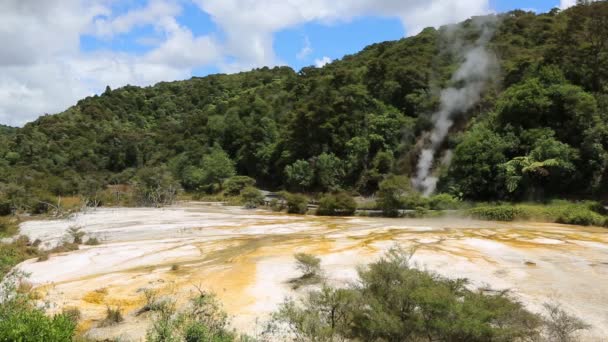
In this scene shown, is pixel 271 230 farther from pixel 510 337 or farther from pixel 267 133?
pixel 267 133

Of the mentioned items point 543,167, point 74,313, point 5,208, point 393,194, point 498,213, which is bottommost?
point 5,208

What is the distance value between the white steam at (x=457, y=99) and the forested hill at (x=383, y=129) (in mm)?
848

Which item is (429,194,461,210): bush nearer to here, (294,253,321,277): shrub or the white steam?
the white steam

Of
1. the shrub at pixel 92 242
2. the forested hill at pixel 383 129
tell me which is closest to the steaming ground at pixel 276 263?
the shrub at pixel 92 242

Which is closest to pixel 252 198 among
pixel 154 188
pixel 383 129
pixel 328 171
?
pixel 328 171

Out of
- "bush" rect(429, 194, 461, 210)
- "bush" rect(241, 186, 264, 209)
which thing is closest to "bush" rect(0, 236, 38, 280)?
"bush" rect(241, 186, 264, 209)

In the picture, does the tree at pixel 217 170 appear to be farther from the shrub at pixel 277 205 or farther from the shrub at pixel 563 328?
the shrub at pixel 563 328

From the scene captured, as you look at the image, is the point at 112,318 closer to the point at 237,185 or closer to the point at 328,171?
the point at 328,171

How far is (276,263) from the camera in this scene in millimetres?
17922

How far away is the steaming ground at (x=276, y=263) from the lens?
1301 cm

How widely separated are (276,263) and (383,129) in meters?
38.1

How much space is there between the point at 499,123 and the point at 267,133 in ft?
129

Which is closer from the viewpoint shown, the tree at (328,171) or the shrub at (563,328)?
the shrub at (563,328)

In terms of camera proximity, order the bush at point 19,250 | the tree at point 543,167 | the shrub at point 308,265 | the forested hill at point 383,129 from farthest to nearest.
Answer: the forested hill at point 383,129
the tree at point 543,167
the bush at point 19,250
the shrub at point 308,265
